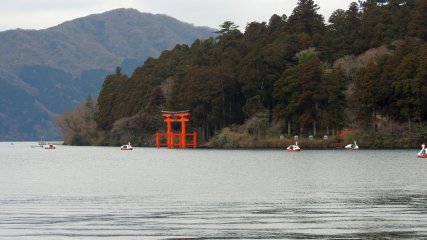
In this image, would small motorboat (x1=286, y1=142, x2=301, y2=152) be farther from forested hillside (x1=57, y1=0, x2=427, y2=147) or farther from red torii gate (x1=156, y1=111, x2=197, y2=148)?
red torii gate (x1=156, y1=111, x2=197, y2=148)

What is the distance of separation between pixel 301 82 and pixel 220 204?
85.0 meters

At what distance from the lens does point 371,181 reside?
189 ft

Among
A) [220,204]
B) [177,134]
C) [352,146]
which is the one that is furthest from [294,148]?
[220,204]

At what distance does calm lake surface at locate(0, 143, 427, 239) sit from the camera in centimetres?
3206

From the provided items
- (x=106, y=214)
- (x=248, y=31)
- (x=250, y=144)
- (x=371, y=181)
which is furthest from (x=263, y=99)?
(x=106, y=214)

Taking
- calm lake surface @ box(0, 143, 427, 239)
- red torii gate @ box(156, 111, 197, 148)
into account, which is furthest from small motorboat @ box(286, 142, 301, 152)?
calm lake surface @ box(0, 143, 427, 239)

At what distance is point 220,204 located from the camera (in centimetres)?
4238

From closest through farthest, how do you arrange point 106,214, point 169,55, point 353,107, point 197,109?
point 106,214 → point 353,107 → point 197,109 → point 169,55

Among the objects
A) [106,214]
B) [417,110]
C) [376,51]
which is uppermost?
[376,51]

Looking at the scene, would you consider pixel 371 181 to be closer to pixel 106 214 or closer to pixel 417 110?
pixel 106 214

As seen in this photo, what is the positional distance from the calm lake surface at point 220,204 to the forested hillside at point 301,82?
44.6 meters

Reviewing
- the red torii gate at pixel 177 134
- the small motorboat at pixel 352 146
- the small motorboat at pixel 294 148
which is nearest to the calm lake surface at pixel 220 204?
the small motorboat at pixel 352 146

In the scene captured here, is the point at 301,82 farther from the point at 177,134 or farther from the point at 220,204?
the point at 220,204

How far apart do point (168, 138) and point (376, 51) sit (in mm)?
41449
